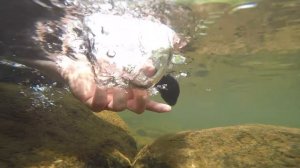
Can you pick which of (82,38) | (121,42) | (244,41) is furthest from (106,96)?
(244,41)

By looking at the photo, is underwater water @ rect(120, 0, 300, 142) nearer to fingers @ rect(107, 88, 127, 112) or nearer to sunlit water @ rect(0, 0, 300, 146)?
sunlit water @ rect(0, 0, 300, 146)

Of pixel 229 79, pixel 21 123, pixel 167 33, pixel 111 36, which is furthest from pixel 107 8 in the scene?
pixel 229 79

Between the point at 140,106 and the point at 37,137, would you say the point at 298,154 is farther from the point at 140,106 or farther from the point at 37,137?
the point at 37,137

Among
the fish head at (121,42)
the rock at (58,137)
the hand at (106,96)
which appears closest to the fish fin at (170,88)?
the rock at (58,137)

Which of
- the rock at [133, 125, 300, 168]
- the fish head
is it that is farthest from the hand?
the fish head

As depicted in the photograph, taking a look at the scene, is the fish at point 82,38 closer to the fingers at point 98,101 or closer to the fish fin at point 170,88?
the fish fin at point 170,88

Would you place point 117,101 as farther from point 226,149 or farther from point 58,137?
point 226,149
